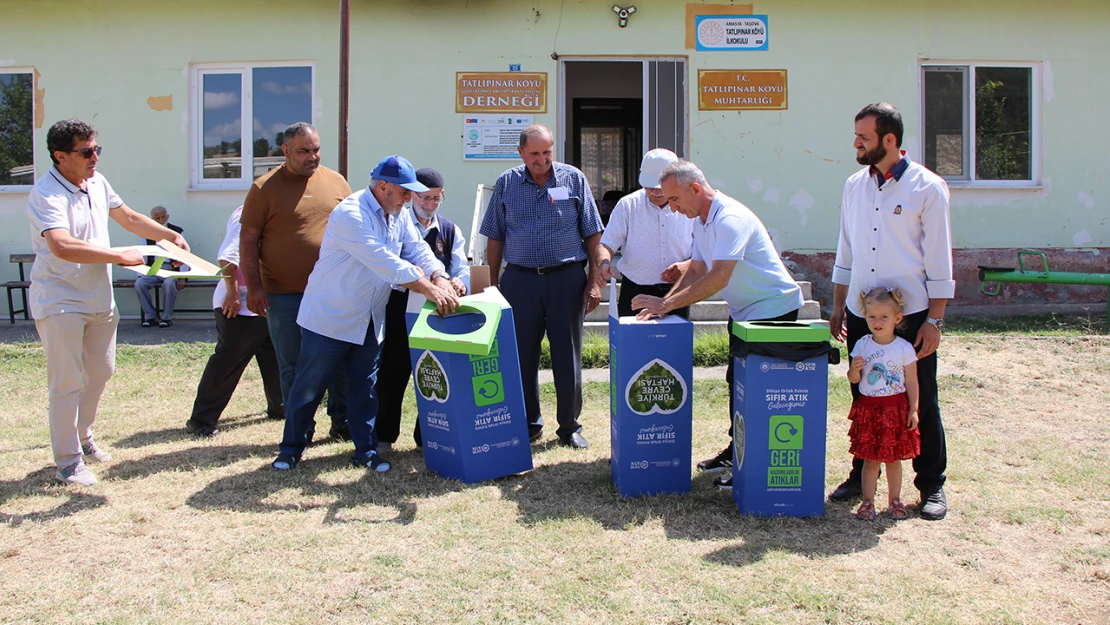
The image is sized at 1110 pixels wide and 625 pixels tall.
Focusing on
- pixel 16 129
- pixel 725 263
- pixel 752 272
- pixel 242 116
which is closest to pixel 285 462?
pixel 725 263

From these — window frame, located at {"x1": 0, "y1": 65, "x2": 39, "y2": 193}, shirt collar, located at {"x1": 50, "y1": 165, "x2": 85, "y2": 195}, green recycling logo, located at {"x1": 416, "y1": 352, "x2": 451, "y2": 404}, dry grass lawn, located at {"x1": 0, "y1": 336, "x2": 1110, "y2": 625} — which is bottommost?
dry grass lawn, located at {"x1": 0, "y1": 336, "x2": 1110, "y2": 625}

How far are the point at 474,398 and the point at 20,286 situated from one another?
788 centimetres

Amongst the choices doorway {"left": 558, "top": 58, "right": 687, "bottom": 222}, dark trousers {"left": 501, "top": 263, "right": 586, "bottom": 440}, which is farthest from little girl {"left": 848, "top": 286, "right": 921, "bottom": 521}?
doorway {"left": 558, "top": 58, "right": 687, "bottom": 222}

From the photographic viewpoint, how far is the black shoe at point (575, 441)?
521 centimetres

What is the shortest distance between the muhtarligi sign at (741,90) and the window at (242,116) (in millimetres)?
4523

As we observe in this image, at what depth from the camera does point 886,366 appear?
385 centimetres

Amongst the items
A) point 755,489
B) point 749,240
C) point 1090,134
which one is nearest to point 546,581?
point 755,489

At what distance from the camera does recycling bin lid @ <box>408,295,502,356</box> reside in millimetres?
4156

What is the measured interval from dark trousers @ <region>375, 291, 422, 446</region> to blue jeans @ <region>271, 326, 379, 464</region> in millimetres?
335

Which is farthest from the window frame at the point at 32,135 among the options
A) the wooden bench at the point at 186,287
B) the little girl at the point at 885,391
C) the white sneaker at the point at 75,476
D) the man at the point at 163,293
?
the little girl at the point at 885,391

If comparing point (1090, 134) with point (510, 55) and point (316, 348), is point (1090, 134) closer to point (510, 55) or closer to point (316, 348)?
point (510, 55)

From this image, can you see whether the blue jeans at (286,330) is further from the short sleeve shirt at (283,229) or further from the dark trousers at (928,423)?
the dark trousers at (928,423)

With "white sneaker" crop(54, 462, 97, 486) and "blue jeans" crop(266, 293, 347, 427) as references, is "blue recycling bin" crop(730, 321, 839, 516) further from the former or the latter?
"white sneaker" crop(54, 462, 97, 486)

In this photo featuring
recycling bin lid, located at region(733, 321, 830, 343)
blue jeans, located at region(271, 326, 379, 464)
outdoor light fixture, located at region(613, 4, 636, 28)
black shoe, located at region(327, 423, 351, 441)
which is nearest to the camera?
recycling bin lid, located at region(733, 321, 830, 343)
